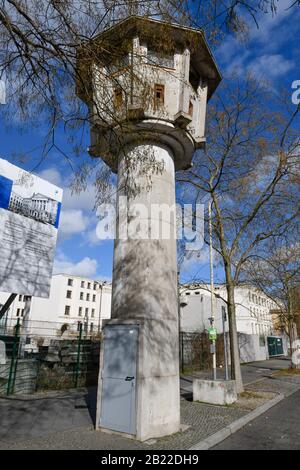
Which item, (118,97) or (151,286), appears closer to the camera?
(118,97)

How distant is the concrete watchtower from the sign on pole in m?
5.13

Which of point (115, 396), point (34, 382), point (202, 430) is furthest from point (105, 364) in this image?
point (34, 382)

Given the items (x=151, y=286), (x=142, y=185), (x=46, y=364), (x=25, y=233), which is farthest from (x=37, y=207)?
(x=151, y=286)

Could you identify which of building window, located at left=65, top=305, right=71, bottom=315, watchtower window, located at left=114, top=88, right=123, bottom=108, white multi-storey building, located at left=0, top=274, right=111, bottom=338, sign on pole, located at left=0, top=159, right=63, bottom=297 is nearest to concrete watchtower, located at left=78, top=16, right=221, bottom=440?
watchtower window, located at left=114, top=88, right=123, bottom=108

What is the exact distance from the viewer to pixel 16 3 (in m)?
4.64

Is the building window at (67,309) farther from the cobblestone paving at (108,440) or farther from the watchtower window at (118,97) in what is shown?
the watchtower window at (118,97)

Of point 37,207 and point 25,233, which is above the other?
point 37,207

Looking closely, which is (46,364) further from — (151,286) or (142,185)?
(142,185)

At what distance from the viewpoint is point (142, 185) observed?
8.19m

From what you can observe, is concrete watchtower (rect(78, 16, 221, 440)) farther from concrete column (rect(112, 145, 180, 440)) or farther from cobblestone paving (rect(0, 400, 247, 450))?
cobblestone paving (rect(0, 400, 247, 450))

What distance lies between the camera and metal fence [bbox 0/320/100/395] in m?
11.1

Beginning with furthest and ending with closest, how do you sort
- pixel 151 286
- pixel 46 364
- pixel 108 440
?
pixel 46 364
pixel 151 286
pixel 108 440

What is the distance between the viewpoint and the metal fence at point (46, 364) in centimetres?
1108

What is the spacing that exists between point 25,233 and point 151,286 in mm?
7179
